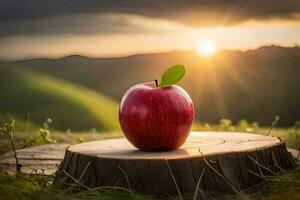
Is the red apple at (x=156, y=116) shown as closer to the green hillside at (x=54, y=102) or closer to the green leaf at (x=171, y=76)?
the green leaf at (x=171, y=76)

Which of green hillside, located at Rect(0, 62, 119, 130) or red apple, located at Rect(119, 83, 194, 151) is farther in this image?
green hillside, located at Rect(0, 62, 119, 130)

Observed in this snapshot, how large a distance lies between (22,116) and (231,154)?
16001 mm

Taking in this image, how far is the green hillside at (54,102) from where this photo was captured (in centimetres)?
2120

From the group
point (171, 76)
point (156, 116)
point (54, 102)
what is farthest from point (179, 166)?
point (54, 102)

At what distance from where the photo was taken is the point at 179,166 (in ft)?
14.0

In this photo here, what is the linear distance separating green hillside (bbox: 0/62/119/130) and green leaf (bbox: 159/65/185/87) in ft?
48.4

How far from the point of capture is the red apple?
4.60 metres

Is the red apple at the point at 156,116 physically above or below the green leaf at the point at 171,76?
below

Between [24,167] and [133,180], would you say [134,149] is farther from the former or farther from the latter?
[24,167]

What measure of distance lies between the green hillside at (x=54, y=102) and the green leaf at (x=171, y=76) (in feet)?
48.4

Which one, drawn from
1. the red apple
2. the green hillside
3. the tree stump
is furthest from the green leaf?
the green hillside

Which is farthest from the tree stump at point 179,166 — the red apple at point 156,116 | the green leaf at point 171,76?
the green leaf at point 171,76

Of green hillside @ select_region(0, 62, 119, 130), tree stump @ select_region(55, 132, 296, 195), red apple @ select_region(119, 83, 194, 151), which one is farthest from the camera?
green hillside @ select_region(0, 62, 119, 130)

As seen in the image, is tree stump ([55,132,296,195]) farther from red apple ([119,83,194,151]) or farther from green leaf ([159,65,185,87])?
green leaf ([159,65,185,87])
